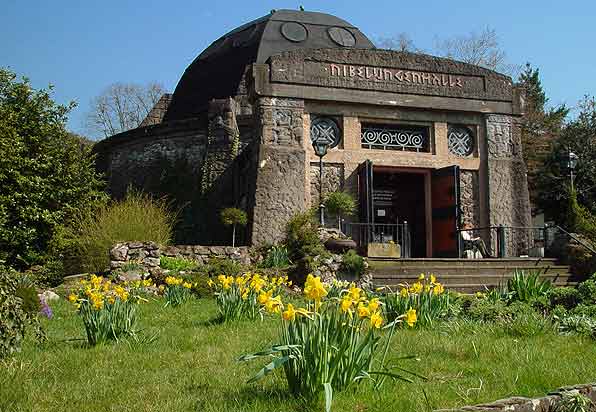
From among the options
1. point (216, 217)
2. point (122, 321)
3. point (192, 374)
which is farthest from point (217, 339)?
point (216, 217)

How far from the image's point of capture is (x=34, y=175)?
1827 cm

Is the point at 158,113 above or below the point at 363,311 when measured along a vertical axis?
above

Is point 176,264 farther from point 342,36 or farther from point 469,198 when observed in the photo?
point 342,36

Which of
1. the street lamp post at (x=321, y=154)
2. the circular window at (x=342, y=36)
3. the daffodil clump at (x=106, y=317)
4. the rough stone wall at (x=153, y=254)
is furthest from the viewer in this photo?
the circular window at (x=342, y=36)

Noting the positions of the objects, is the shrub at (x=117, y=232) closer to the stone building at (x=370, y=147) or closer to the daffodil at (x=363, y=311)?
the stone building at (x=370, y=147)

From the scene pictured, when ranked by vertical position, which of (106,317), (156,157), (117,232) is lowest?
(106,317)

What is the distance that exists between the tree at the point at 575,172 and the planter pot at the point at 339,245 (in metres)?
14.2

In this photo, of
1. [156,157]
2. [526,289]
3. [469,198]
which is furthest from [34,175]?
[526,289]

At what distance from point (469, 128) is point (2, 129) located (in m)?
13.8

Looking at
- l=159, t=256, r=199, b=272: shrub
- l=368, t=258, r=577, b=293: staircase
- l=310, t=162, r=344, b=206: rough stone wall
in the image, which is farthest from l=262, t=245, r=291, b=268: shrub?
l=310, t=162, r=344, b=206: rough stone wall

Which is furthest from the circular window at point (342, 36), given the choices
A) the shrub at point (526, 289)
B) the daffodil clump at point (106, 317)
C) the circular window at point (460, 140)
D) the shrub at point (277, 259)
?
the daffodil clump at point (106, 317)

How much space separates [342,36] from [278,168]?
1052 centimetres

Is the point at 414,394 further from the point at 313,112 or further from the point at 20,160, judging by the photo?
the point at 20,160

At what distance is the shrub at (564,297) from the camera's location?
29.2 ft
